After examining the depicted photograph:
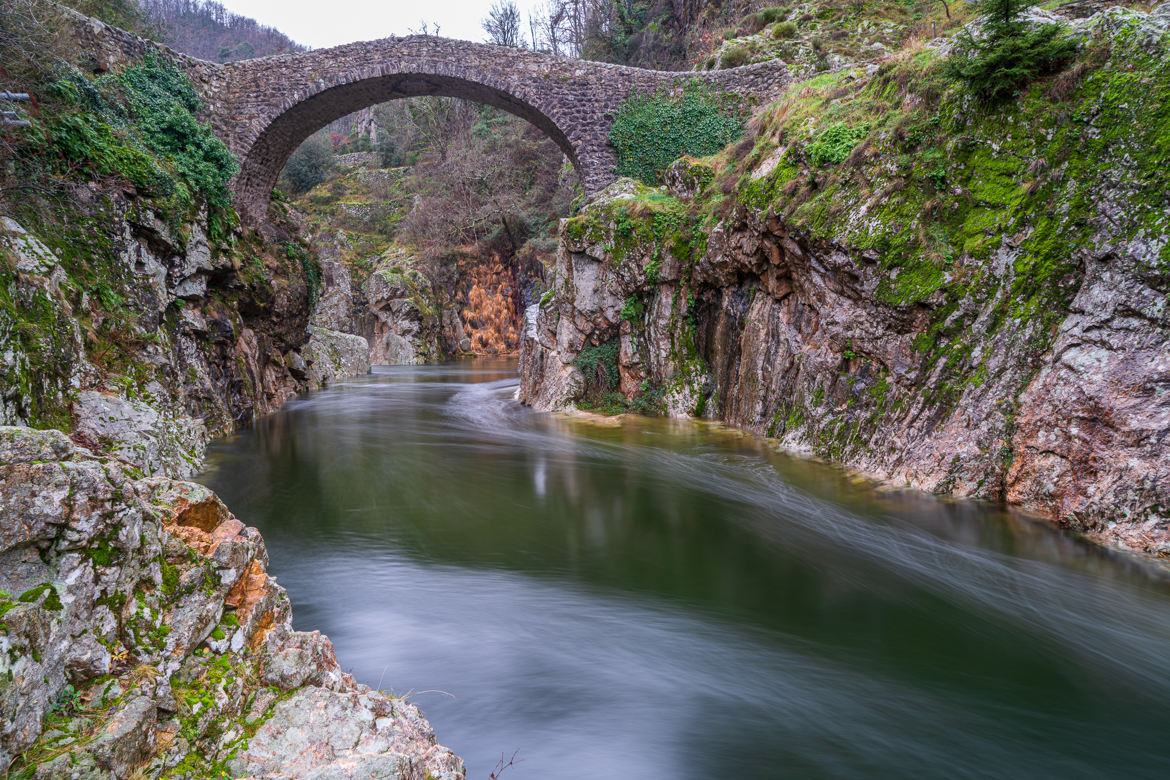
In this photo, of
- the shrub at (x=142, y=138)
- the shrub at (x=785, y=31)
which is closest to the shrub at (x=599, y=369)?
the shrub at (x=142, y=138)

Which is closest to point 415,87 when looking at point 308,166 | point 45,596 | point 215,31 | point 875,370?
point 875,370

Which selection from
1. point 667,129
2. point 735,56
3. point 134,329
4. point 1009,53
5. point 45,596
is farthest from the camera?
point 735,56

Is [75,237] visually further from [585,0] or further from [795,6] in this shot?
[585,0]

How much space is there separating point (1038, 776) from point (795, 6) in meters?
22.6

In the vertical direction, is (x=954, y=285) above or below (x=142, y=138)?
below

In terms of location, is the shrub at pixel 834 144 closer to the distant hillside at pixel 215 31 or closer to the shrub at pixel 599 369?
the shrub at pixel 599 369

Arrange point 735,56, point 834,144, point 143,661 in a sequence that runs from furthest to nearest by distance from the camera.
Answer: point 735,56, point 834,144, point 143,661

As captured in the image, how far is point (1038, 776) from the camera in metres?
2.64

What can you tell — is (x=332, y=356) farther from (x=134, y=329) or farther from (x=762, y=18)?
(x=762, y=18)

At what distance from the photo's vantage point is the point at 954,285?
6.39 meters

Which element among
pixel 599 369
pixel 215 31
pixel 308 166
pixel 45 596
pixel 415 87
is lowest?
pixel 599 369

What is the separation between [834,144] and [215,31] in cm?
8601

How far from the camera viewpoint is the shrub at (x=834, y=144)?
8.10m

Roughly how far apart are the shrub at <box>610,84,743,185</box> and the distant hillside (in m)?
60.7
